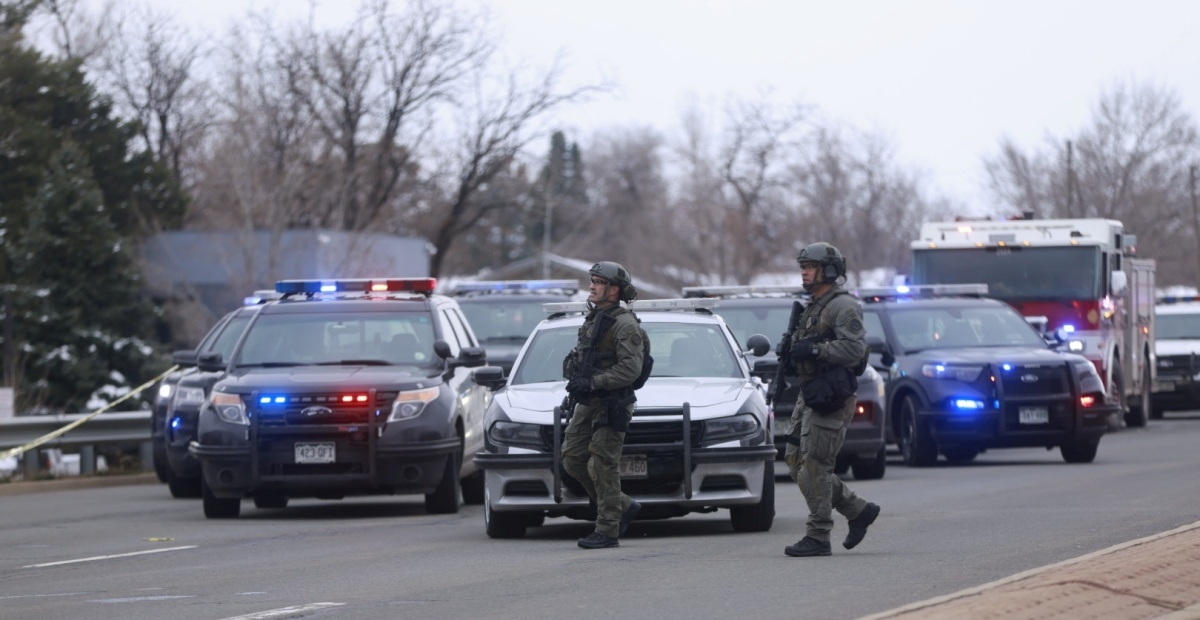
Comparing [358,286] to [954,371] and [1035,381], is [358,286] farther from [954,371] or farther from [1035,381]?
[1035,381]

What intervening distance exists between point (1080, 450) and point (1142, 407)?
32.3 feet

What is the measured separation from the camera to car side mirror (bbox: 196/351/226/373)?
1609cm

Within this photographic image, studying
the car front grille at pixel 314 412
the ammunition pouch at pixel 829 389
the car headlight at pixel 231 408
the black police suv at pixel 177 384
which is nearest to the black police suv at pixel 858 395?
the car front grille at pixel 314 412

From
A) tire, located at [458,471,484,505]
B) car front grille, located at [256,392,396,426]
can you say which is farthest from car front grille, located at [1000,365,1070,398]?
car front grille, located at [256,392,396,426]

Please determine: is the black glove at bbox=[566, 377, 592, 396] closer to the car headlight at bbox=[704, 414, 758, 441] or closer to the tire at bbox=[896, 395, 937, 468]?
the car headlight at bbox=[704, 414, 758, 441]

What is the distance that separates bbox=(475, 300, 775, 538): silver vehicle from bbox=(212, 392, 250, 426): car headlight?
2829 mm

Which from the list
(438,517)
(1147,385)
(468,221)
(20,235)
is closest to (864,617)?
(438,517)

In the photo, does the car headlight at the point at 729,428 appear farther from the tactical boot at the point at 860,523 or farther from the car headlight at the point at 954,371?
the car headlight at the point at 954,371

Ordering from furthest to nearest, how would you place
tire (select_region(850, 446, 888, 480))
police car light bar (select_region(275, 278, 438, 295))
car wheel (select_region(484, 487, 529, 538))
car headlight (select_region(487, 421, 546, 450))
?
1. tire (select_region(850, 446, 888, 480))
2. police car light bar (select_region(275, 278, 438, 295))
3. car wheel (select_region(484, 487, 529, 538))
4. car headlight (select_region(487, 421, 546, 450))

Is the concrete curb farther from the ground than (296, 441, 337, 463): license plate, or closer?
closer

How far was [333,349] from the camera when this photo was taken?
16.2 meters

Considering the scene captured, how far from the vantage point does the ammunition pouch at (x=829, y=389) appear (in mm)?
10516

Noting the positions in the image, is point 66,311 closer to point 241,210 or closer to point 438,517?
point 241,210

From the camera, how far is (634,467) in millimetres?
12195
